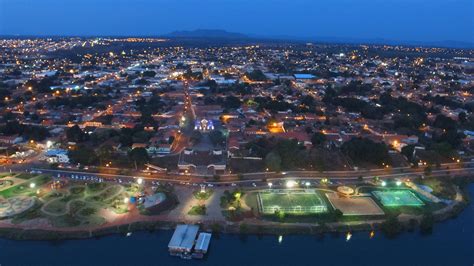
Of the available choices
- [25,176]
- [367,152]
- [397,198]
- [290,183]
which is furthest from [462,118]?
[25,176]


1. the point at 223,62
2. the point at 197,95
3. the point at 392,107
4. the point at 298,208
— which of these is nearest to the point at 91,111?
the point at 197,95

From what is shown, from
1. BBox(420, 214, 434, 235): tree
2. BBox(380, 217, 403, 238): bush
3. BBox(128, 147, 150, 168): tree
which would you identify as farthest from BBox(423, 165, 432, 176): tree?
BBox(128, 147, 150, 168): tree

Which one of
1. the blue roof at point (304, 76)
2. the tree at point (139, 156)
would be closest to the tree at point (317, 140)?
the tree at point (139, 156)

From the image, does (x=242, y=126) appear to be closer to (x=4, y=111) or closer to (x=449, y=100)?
(x=4, y=111)

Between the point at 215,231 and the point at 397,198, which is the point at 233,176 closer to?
the point at 215,231

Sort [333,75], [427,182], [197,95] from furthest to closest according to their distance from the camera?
1. [333,75]
2. [197,95]
3. [427,182]
